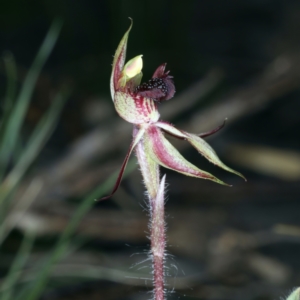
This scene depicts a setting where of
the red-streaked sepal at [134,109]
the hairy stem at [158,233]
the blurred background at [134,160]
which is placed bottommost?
the hairy stem at [158,233]

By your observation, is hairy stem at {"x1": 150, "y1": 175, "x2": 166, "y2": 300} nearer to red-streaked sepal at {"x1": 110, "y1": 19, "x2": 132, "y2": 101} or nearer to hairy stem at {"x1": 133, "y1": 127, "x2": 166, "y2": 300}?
hairy stem at {"x1": 133, "y1": 127, "x2": 166, "y2": 300}

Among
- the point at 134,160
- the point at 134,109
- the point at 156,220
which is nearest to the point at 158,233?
the point at 156,220

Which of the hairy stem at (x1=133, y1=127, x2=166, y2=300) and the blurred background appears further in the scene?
the blurred background

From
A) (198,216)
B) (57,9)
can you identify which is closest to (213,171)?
(198,216)

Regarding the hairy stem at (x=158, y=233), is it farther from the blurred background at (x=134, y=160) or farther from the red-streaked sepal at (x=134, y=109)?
the blurred background at (x=134, y=160)

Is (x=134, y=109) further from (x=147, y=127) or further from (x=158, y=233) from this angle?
(x=158, y=233)

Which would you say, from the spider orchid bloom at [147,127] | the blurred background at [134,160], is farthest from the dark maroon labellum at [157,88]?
the blurred background at [134,160]

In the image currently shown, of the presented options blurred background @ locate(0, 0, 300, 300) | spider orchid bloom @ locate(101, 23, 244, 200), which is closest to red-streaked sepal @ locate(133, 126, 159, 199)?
spider orchid bloom @ locate(101, 23, 244, 200)

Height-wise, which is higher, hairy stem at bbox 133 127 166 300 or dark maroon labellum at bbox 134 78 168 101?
dark maroon labellum at bbox 134 78 168 101
